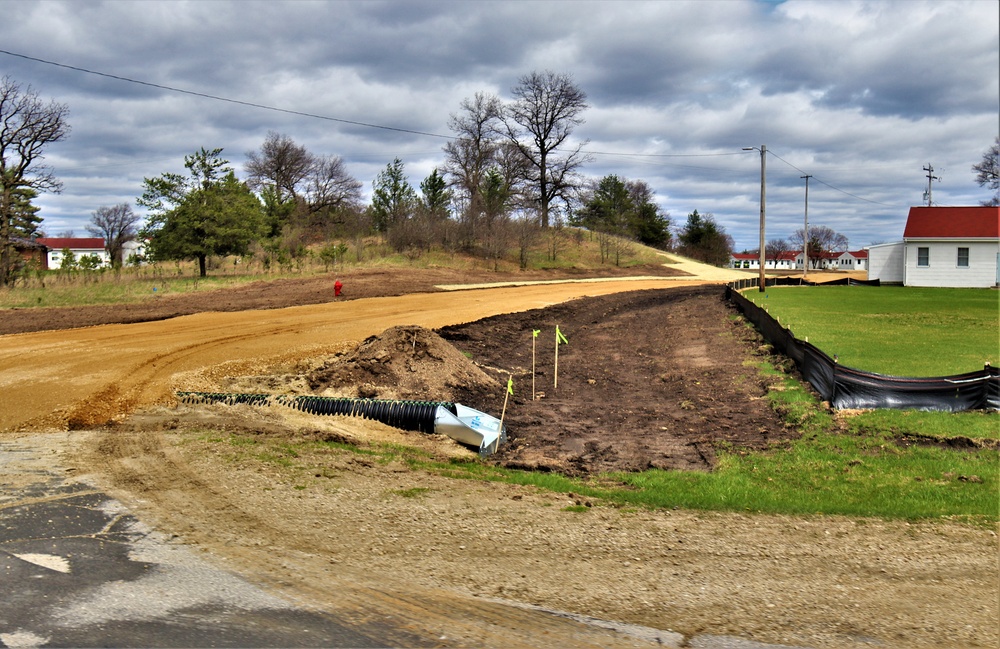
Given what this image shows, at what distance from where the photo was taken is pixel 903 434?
1141 cm

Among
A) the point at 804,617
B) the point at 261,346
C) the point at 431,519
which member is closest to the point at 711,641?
the point at 804,617

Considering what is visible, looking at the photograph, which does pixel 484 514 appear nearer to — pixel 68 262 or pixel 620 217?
pixel 68 262

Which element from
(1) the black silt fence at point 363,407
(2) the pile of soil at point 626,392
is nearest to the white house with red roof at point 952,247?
(2) the pile of soil at point 626,392

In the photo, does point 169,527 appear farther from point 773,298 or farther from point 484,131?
point 484,131

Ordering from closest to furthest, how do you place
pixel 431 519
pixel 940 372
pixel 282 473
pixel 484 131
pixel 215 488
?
pixel 431 519 < pixel 215 488 < pixel 282 473 < pixel 940 372 < pixel 484 131

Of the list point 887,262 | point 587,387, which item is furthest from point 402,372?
point 887,262

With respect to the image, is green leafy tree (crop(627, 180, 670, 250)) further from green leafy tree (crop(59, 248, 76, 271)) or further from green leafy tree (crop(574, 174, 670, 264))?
green leafy tree (crop(59, 248, 76, 271))

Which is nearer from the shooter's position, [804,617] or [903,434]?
[804,617]

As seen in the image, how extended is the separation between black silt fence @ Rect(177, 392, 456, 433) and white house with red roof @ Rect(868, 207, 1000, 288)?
A: 47166 millimetres

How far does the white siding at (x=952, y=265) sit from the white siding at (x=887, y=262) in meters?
3.23

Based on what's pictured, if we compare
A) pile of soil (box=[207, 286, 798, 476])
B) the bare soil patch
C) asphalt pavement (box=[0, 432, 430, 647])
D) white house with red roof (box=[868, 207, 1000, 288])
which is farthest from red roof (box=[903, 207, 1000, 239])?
asphalt pavement (box=[0, 432, 430, 647])

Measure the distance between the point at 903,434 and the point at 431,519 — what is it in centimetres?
811

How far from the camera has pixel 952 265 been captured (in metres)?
48.6

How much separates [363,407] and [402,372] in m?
2.95
